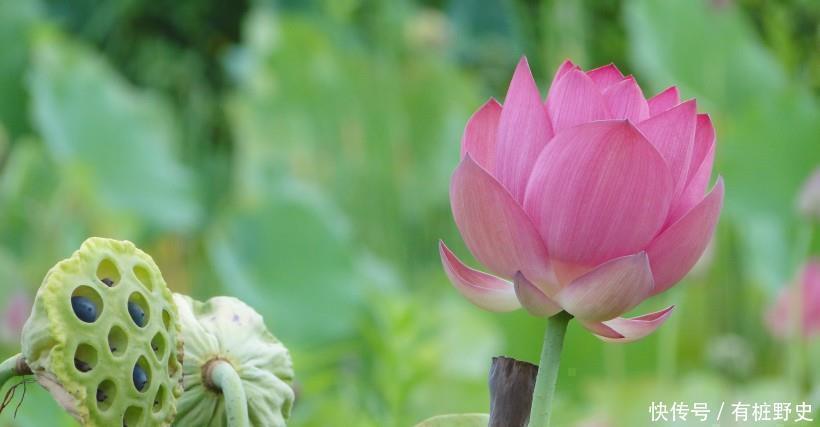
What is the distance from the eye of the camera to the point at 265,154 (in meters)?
2.23

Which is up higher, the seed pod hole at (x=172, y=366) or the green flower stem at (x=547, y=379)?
the green flower stem at (x=547, y=379)

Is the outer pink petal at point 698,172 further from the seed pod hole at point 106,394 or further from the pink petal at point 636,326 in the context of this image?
the seed pod hole at point 106,394

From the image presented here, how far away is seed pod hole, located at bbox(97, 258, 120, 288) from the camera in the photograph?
9.1 inches

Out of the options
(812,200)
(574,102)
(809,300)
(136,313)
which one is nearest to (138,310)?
(136,313)

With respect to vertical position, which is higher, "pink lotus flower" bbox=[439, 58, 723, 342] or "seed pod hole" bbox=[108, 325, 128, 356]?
"pink lotus flower" bbox=[439, 58, 723, 342]

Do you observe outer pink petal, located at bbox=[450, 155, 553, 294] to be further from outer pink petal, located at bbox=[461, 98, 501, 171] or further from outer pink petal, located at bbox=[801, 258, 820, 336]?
outer pink petal, located at bbox=[801, 258, 820, 336]

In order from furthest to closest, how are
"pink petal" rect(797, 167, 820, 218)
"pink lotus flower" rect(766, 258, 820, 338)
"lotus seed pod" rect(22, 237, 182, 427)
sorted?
"pink lotus flower" rect(766, 258, 820, 338)
"pink petal" rect(797, 167, 820, 218)
"lotus seed pod" rect(22, 237, 182, 427)

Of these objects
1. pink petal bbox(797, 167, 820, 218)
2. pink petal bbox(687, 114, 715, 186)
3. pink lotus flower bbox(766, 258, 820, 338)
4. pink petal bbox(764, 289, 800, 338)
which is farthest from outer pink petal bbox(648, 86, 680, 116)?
pink petal bbox(764, 289, 800, 338)

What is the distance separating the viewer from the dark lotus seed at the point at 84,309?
22 cm

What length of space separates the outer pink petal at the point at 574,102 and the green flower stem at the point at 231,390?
0.09 metres

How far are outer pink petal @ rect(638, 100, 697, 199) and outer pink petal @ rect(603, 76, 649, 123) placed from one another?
11 millimetres

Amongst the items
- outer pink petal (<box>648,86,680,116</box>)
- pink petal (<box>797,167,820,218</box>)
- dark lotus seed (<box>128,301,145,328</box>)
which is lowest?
dark lotus seed (<box>128,301,145,328</box>)

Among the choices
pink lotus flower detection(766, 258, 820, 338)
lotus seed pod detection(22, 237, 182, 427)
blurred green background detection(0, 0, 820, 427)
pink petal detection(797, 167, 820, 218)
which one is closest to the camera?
lotus seed pod detection(22, 237, 182, 427)

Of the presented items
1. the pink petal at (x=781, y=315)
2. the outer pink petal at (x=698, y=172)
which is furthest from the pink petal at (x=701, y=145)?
the pink petal at (x=781, y=315)
